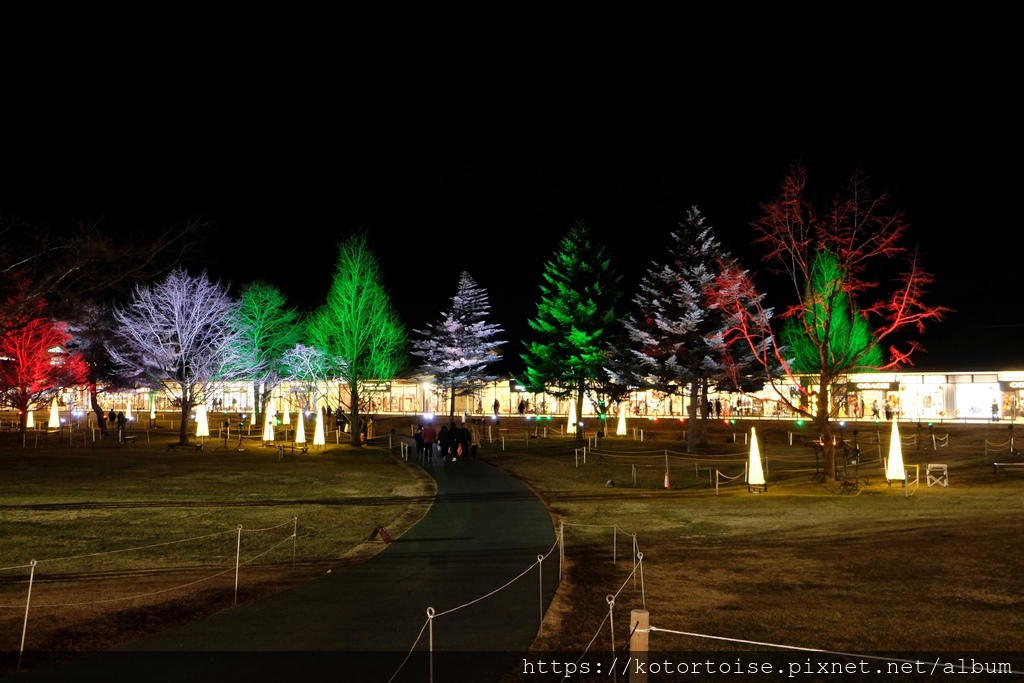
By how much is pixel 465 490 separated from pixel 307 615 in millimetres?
11631

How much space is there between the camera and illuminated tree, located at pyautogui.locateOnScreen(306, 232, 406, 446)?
119 ft

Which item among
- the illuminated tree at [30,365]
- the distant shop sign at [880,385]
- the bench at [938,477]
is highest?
the illuminated tree at [30,365]

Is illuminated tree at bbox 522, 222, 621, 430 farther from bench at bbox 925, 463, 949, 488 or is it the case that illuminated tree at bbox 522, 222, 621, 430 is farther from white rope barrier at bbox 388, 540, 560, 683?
white rope barrier at bbox 388, 540, 560, 683

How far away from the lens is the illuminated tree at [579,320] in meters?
40.9

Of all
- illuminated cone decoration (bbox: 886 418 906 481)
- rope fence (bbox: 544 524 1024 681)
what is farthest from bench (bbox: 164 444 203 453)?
rope fence (bbox: 544 524 1024 681)

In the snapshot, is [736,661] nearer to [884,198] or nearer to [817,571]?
[817,571]

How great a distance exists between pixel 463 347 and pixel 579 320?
18435 mm

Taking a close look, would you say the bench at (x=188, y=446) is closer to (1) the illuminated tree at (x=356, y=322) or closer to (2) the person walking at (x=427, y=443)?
(1) the illuminated tree at (x=356, y=322)

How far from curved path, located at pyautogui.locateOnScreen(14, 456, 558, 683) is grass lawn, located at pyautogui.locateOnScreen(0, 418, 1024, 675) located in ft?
1.72

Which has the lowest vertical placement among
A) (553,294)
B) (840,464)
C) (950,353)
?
(840,464)

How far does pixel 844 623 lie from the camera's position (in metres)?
8.20

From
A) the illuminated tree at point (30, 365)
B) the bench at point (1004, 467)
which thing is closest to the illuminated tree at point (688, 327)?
the bench at point (1004, 467)

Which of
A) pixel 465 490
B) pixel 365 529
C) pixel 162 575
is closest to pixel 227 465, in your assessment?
pixel 465 490

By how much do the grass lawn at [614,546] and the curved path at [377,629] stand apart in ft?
1.72
